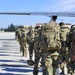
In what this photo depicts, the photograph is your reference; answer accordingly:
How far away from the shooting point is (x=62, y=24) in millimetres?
11664

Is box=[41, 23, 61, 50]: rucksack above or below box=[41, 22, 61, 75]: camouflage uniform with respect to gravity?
above

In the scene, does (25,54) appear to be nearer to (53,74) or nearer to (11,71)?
(11,71)

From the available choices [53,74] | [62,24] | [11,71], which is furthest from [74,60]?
[11,71]

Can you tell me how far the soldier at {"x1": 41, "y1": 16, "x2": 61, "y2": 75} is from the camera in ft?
30.1

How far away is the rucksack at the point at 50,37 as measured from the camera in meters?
9.17

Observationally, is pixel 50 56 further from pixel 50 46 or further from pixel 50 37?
pixel 50 37

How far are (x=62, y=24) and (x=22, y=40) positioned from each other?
28.5 ft

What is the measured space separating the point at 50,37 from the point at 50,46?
0.22 m

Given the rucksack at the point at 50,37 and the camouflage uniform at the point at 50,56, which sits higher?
the rucksack at the point at 50,37

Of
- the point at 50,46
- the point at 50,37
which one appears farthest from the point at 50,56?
the point at 50,37

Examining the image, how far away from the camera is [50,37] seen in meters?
9.16

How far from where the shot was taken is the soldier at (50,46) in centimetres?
918

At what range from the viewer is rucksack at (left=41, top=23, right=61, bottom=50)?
9172mm

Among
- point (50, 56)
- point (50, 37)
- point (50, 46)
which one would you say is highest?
point (50, 37)
